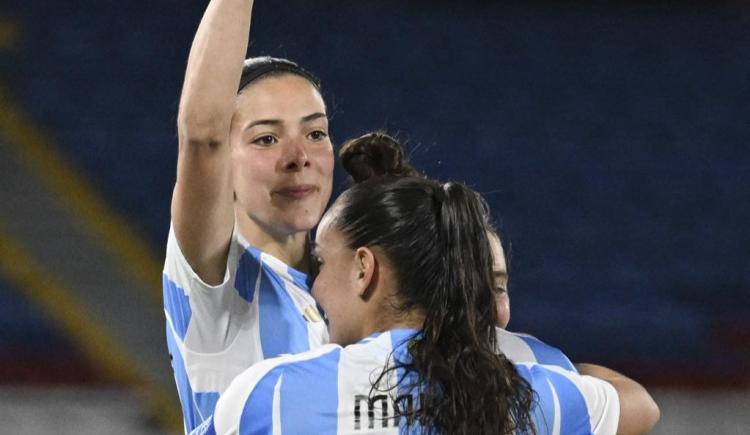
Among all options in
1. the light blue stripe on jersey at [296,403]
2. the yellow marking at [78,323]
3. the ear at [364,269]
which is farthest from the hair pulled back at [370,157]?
the yellow marking at [78,323]

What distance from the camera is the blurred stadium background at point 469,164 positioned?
4789 mm

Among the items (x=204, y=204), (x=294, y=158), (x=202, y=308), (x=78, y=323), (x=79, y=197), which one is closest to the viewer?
(x=204, y=204)

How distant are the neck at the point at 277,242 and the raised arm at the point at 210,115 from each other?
0.25m

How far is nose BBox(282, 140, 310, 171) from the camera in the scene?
67.5 inches

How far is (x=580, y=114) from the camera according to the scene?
6109 millimetres

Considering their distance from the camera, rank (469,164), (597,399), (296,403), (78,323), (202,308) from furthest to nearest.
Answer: (469,164)
(78,323)
(202,308)
(597,399)
(296,403)

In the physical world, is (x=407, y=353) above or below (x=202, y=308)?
below

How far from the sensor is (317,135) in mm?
1776

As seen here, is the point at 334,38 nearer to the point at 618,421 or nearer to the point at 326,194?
the point at 326,194

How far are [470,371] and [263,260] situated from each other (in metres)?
0.53

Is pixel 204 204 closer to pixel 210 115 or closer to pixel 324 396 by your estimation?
pixel 210 115

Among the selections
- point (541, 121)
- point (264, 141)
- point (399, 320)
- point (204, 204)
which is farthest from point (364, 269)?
point (541, 121)

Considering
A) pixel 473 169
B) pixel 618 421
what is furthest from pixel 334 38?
pixel 618 421

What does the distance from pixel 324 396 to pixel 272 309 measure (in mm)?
450
